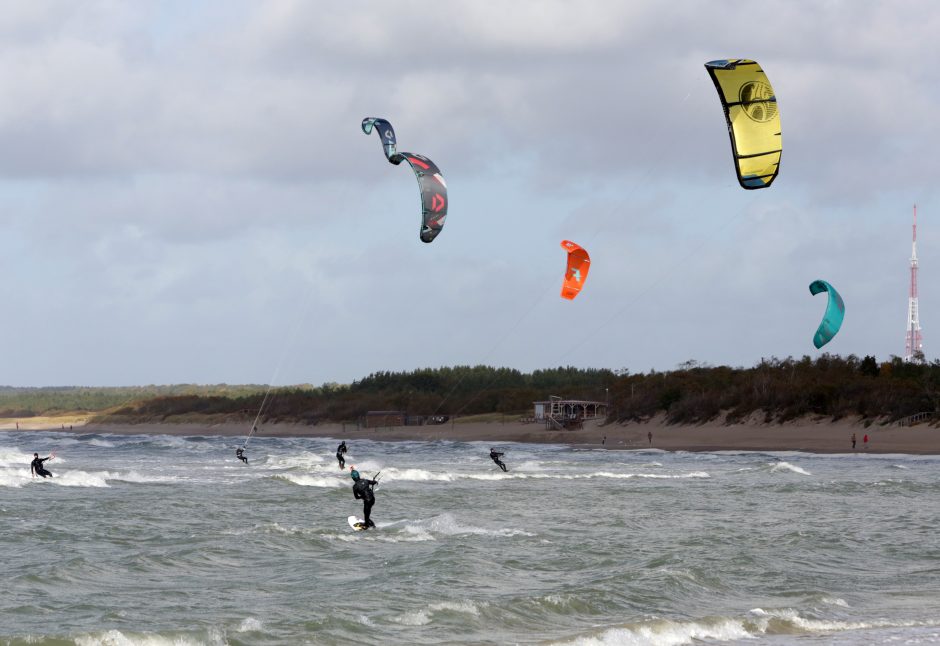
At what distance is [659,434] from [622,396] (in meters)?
10.6

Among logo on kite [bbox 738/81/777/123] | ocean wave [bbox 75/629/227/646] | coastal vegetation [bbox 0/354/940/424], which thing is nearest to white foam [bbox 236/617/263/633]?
ocean wave [bbox 75/629/227/646]

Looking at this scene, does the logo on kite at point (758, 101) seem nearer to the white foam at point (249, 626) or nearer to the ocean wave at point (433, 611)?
the ocean wave at point (433, 611)

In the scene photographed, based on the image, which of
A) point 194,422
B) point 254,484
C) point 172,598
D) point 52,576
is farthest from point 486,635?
point 194,422

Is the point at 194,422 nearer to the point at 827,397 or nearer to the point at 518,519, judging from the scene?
the point at 827,397

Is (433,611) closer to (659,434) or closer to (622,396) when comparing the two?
(659,434)

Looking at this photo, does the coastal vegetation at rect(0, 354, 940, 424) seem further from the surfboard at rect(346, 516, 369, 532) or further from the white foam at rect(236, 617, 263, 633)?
the white foam at rect(236, 617, 263, 633)

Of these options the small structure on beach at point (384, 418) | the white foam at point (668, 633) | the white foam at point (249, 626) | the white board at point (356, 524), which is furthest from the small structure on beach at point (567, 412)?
the white foam at point (249, 626)

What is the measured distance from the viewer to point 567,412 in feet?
217

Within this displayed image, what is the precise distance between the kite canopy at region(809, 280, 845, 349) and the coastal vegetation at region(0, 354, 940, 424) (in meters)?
21.3

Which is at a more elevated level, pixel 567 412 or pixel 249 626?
pixel 567 412

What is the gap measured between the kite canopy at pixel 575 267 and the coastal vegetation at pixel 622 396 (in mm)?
23642

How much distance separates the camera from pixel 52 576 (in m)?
13.5

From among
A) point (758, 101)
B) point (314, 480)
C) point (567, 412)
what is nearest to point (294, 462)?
point (314, 480)

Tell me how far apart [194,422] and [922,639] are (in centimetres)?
7882
